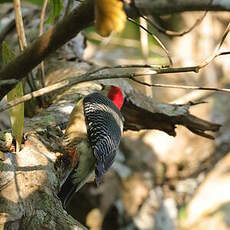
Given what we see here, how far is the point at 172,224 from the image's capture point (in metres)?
5.71

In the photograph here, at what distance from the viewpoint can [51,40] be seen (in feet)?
5.93

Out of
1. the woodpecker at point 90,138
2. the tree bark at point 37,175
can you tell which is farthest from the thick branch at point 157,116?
the tree bark at point 37,175

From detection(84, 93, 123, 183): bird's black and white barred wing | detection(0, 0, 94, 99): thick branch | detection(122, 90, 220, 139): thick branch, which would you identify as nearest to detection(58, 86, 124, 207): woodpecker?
detection(84, 93, 123, 183): bird's black and white barred wing

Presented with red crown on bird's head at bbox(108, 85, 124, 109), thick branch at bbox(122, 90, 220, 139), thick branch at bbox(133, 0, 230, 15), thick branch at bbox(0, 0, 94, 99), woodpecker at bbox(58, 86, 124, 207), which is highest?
thick branch at bbox(133, 0, 230, 15)

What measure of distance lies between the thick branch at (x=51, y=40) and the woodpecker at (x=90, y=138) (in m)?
1.47

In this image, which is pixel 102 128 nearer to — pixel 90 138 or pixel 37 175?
pixel 90 138

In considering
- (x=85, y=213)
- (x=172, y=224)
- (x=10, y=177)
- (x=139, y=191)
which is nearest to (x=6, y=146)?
(x=10, y=177)

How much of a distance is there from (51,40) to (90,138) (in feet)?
6.36

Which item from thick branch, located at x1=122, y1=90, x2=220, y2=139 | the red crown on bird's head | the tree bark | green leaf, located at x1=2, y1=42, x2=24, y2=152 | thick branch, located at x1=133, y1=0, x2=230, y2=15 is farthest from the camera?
thick branch, located at x1=122, y1=90, x2=220, y2=139

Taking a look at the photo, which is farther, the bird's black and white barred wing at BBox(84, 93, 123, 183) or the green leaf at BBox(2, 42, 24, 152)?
the bird's black and white barred wing at BBox(84, 93, 123, 183)

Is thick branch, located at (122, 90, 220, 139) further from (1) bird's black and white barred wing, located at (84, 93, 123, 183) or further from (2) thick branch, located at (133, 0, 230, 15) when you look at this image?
(2) thick branch, located at (133, 0, 230, 15)

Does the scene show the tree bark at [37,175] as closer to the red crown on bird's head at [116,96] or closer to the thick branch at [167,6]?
the red crown on bird's head at [116,96]

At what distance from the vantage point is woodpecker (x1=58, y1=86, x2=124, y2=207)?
3424 millimetres

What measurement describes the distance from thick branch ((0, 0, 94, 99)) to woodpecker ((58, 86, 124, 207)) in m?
1.47
